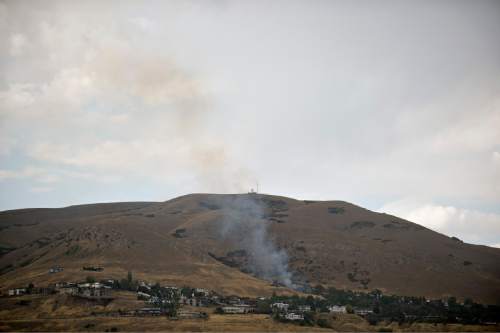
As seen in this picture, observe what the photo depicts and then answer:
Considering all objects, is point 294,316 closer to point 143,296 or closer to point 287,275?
point 143,296

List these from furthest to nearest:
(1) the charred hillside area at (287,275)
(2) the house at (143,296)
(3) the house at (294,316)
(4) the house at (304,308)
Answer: (1) the charred hillside area at (287,275)
(2) the house at (143,296)
(4) the house at (304,308)
(3) the house at (294,316)

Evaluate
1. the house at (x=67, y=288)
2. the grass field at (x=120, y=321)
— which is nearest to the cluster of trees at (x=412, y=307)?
the grass field at (x=120, y=321)

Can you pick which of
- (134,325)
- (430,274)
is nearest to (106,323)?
(134,325)

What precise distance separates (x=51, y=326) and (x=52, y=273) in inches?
2029

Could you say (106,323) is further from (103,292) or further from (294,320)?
(294,320)

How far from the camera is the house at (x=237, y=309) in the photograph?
4973 inches

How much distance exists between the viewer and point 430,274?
7047 inches

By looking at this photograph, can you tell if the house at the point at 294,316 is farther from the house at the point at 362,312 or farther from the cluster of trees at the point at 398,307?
the house at the point at 362,312

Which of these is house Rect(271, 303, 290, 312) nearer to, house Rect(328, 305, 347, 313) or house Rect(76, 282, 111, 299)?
house Rect(328, 305, 347, 313)

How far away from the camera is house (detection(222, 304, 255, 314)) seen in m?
126

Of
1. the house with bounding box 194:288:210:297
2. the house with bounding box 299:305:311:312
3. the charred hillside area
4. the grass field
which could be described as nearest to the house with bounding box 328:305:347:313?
the charred hillside area

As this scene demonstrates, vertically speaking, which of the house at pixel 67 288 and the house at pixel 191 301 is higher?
the house at pixel 67 288

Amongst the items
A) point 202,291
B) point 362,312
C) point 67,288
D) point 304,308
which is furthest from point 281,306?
point 67,288

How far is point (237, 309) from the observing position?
12825 cm
